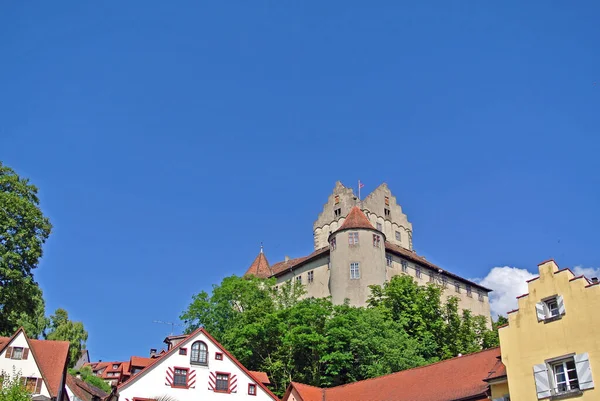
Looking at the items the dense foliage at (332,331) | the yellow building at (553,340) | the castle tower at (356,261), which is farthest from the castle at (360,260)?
the yellow building at (553,340)

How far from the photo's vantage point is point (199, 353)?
48.2 m

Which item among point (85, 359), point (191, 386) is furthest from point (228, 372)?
point (85, 359)

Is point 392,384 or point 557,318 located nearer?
point 557,318

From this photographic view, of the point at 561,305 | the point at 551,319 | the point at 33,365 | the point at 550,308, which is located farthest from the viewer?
the point at 33,365

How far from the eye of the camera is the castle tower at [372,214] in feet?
303

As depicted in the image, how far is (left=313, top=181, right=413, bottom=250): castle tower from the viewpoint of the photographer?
9250 centimetres

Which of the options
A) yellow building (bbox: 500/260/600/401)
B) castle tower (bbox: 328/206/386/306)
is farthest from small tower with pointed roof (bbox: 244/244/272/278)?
yellow building (bbox: 500/260/600/401)

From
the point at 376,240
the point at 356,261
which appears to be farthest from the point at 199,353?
the point at 376,240

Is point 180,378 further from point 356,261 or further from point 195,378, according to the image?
point 356,261

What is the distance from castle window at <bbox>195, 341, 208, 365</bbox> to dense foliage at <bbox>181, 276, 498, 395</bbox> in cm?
1138

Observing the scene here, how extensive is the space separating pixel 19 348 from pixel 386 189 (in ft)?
200

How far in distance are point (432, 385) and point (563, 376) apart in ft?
28.8

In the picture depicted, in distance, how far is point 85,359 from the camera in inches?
4633

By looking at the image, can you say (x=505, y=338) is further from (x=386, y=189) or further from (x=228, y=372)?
(x=386, y=189)
